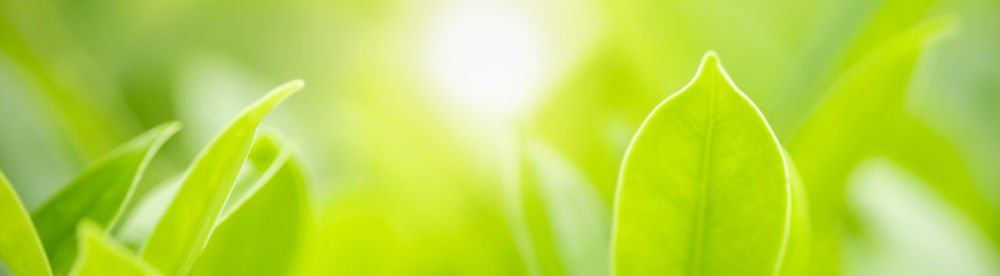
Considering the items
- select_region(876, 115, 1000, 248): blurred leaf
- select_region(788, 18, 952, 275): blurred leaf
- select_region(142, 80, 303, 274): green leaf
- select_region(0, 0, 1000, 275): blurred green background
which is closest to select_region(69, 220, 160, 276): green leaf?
select_region(142, 80, 303, 274): green leaf

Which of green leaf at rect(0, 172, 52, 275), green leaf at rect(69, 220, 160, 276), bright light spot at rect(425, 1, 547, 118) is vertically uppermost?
bright light spot at rect(425, 1, 547, 118)

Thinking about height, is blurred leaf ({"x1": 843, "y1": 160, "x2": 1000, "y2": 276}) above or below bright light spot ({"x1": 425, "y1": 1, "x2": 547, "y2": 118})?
below

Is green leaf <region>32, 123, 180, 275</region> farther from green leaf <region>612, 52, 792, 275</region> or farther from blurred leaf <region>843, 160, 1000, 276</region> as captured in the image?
blurred leaf <region>843, 160, 1000, 276</region>

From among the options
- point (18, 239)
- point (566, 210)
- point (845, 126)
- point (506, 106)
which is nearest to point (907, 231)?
point (845, 126)

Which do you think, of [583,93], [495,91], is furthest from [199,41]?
[583,93]

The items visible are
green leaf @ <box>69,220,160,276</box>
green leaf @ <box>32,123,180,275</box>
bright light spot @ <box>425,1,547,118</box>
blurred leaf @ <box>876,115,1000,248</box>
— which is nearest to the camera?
green leaf @ <box>69,220,160,276</box>

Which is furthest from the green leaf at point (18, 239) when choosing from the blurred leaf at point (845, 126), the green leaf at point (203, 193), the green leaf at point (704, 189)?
the blurred leaf at point (845, 126)

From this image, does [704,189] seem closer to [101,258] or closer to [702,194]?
[702,194]

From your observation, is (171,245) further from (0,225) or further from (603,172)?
(603,172)
